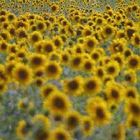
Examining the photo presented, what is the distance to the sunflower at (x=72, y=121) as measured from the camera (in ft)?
16.7

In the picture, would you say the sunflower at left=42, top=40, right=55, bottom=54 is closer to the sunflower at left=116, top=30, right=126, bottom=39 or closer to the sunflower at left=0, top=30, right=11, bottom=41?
the sunflower at left=0, top=30, right=11, bottom=41

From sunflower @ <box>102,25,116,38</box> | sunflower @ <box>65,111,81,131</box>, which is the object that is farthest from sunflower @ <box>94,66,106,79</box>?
sunflower @ <box>102,25,116,38</box>

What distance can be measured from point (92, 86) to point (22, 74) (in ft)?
2.79

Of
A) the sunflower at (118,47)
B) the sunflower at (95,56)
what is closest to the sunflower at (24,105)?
the sunflower at (95,56)

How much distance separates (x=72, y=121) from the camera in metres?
5.13

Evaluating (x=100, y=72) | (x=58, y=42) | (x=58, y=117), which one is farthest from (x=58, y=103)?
(x=58, y=42)

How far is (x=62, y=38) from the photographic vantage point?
868 centimetres

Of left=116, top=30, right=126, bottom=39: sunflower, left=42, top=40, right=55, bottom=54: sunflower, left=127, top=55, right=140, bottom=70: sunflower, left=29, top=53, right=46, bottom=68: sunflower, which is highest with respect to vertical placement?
left=29, top=53, right=46, bottom=68: sunflower

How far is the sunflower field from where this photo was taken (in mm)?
5254

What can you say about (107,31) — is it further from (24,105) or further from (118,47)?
(24,105)

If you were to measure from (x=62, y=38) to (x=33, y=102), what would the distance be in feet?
8.45

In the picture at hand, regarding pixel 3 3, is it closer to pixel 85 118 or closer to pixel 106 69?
pixel 106 69

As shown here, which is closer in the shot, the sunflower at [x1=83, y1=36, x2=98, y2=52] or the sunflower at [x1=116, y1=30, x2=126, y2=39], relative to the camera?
the sunflower at [x1=83, y1=36, x2=98, y2=52]

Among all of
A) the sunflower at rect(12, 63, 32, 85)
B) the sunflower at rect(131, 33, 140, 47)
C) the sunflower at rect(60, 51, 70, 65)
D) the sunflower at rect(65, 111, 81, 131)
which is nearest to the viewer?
the sunflower at rect(65, 111, 81, 131)
